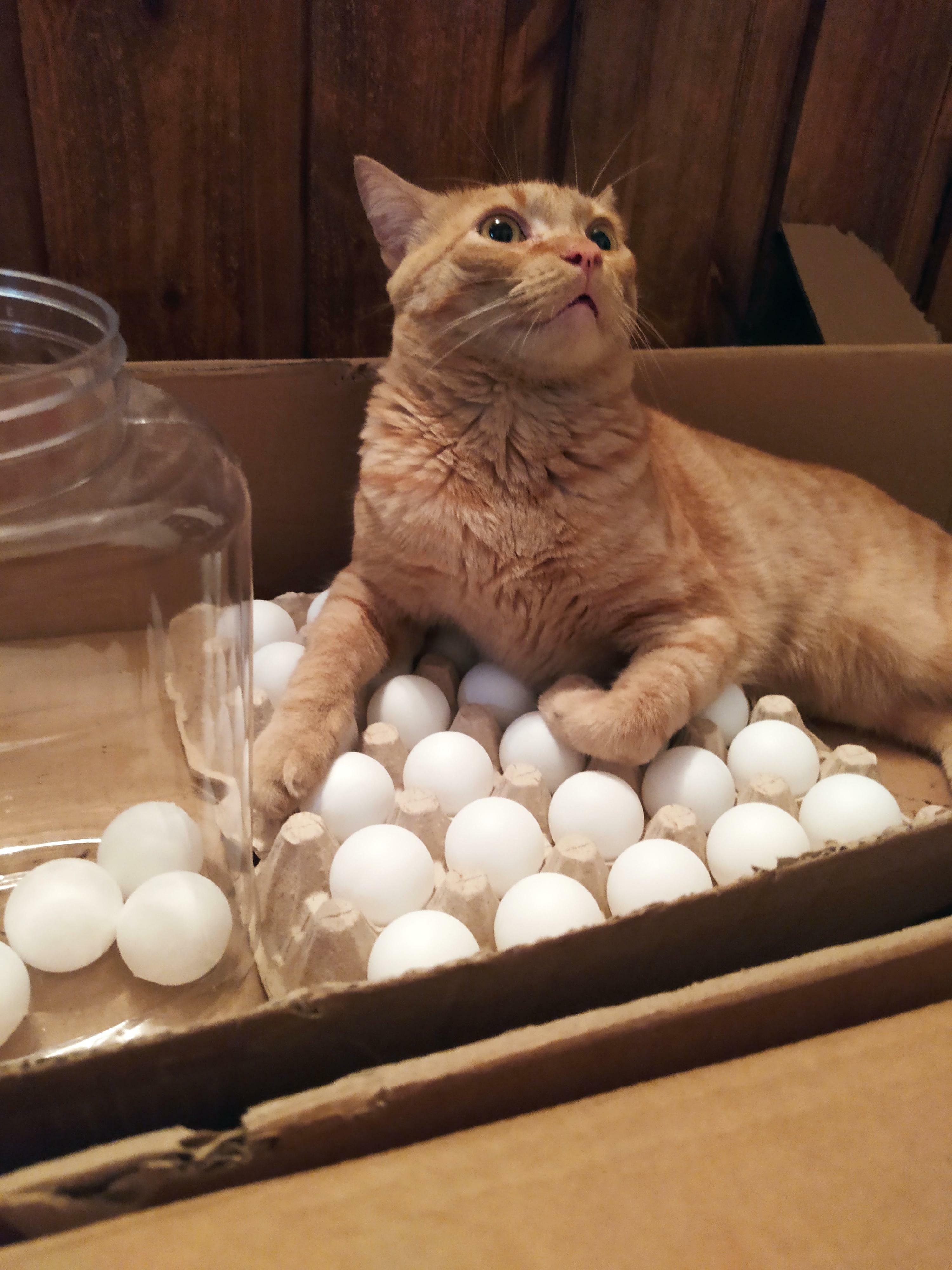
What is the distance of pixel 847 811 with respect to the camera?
1.08 meters

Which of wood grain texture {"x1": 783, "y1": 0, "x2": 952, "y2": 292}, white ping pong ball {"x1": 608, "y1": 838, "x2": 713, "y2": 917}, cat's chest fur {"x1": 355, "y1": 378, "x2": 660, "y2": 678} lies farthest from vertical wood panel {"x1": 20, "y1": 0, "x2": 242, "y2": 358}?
white ping pong ball {"x1": 608, "y1": 838, "x2": 713, "y2": 917}

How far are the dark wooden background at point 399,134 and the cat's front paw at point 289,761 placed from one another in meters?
0.80

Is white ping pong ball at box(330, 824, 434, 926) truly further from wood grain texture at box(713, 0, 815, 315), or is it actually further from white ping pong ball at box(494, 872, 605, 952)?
wood grain texture at box(713, 0, 815, 315)

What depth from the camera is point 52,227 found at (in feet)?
4.66

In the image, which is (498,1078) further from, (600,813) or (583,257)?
(583,257)

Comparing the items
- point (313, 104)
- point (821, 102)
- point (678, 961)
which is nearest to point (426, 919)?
point (678, 961)

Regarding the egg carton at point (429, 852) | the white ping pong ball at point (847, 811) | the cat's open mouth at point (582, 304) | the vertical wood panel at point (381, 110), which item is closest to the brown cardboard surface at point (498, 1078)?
the egg carton at point (429, 852)

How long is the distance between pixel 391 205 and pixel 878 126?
3.51ft

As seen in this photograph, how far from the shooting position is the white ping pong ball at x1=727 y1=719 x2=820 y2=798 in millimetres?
1190

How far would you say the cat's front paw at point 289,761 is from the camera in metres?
1.05

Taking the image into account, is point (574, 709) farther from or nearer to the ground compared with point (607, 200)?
nearer to the ground

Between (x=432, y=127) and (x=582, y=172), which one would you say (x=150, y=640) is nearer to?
(x=432, y=127)

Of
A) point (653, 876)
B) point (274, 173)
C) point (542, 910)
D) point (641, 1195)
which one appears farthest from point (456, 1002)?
point (274, 173)

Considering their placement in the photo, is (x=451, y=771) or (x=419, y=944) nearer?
(x=419, y=944)
